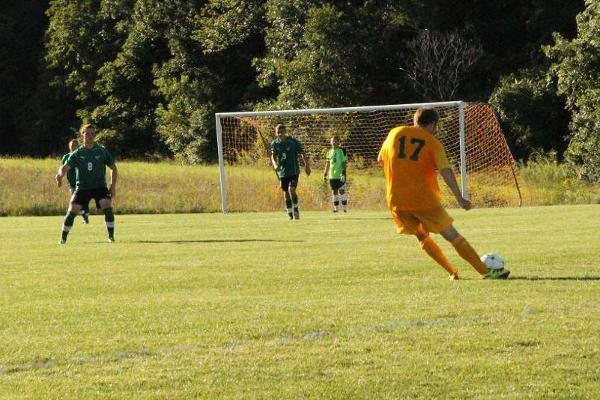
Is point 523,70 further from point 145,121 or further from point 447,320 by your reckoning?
point 447,320

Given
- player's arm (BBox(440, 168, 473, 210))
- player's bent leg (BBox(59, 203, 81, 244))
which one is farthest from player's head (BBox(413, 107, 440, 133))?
player's bent leg (BBox(59, 203, 81, 244))

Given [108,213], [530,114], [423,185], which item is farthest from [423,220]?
[530,114]

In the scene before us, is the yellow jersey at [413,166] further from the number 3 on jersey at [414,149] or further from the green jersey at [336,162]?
the green jersey at [336,162]

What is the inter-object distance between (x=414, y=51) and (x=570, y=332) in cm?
4325

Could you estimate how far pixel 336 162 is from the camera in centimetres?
2839

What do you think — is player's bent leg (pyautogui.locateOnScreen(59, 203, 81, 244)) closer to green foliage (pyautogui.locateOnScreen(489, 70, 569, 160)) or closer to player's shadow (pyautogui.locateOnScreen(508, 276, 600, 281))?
player's shadow (pyautogui.locateOnScreen(508, 276, 600, 281))

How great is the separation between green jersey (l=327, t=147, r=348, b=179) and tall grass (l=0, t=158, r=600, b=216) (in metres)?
2.58

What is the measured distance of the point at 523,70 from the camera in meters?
48.2

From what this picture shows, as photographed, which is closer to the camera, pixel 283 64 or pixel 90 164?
→ pixel 90 164

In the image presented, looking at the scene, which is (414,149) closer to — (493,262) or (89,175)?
(493,262)

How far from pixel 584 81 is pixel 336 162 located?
13.2 meters

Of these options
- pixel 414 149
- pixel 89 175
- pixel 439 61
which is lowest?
pixel 89 175

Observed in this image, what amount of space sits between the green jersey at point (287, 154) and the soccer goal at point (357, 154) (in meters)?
5.23

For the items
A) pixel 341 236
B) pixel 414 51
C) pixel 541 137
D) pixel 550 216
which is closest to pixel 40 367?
pixel 341 236
